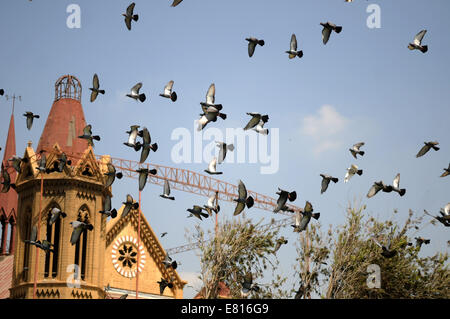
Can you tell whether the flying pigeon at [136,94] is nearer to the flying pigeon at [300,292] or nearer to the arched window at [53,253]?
the flying pigeon at [300,292]

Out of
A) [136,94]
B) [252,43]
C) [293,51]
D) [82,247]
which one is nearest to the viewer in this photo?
[293,51]

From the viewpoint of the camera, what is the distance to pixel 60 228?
2987 inches

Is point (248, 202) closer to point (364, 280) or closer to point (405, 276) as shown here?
point (364, 280)

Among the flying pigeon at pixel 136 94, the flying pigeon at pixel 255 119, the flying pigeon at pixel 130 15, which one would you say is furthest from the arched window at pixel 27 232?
the flying pigeon at pixel 255 119

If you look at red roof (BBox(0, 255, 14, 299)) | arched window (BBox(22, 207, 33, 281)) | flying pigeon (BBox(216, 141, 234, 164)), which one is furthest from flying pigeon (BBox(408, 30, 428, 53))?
red roof (BBox(0, 255, 14, 299))

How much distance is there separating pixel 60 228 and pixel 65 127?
12.0 meters

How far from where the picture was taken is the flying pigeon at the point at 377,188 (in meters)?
34.1

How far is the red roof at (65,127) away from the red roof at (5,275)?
61.2ft

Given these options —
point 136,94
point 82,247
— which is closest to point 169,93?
point 136,94

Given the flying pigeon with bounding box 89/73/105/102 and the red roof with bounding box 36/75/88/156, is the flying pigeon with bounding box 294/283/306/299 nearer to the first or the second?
the flying pigeon with bounding box 89/73/105/102

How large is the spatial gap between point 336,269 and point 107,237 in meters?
41.2

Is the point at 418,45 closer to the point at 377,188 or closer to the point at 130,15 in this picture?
the point at 377,188

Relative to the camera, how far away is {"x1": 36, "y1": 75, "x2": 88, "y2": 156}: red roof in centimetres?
8144
